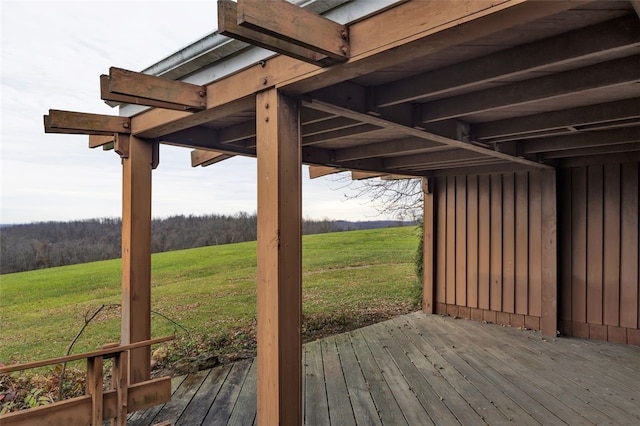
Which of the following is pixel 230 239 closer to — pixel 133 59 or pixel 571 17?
pixel 133 59

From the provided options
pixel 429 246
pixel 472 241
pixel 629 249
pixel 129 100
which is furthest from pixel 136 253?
pixel 629 249

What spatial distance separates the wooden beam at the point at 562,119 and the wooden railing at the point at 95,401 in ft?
8.73

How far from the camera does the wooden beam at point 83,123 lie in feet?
7.93

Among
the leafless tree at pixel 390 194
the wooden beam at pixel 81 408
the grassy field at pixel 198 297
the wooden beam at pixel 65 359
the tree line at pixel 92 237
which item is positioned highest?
the leafless tree at pixel 390 194

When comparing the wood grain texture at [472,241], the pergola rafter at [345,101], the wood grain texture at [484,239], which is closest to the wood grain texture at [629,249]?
the pergola rafter at [345,101]

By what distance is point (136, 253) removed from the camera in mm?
2758

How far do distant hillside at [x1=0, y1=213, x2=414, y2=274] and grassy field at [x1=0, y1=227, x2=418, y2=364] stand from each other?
263 mm

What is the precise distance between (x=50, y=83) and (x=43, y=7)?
5.68ft

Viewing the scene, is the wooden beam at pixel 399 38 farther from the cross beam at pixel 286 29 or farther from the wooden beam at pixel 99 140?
the wooden beam at pixel 99 140

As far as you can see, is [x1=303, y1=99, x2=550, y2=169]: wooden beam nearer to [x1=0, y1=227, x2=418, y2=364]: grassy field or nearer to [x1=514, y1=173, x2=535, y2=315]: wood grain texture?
[x1=514, y1=173, x2=535, y2=315]: wood grain texture

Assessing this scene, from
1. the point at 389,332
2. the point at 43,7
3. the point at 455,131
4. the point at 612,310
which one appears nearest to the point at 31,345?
the point at 43,7

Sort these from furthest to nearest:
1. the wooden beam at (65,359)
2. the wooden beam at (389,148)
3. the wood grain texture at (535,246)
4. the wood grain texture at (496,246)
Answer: the wood grain texture at (496,246)
the wood grain texture at (535,246)
the wooden beam at (389,148)
the wooden beam at (65,359)

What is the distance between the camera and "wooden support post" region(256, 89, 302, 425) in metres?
1.73

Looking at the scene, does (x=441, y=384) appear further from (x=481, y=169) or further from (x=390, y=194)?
(x=390, y=194)
